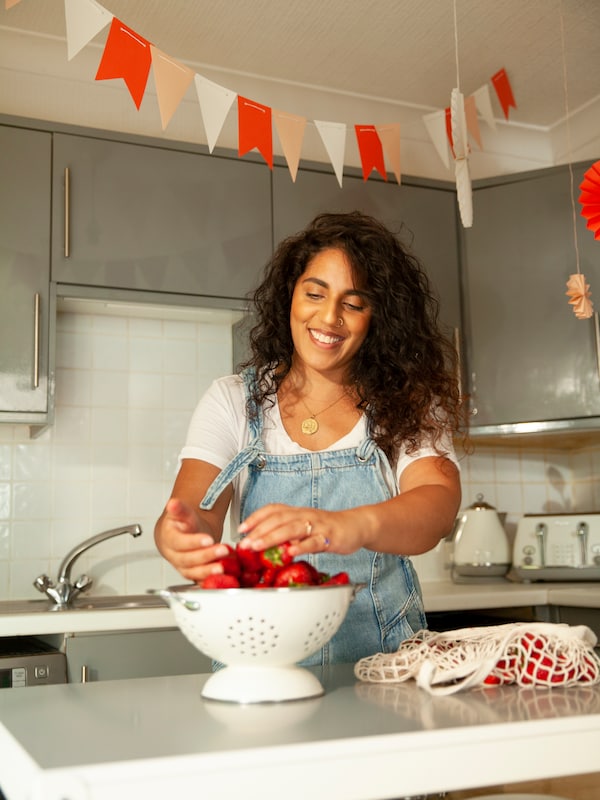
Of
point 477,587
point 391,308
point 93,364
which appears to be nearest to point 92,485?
point 93,364

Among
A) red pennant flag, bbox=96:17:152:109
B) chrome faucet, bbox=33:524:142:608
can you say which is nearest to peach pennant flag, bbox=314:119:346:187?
red pennant flag, bbox=96:17:152:109

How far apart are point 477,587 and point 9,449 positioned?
1.43 metres

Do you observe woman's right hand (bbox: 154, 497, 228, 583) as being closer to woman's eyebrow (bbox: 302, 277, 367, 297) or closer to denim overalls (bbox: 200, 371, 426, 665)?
denim overalls (bbox: 200, 371, 426, 665)

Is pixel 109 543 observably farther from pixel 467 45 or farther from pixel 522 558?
pixel 467 45

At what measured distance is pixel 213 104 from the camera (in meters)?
2.45

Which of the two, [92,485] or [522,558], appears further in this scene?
[522,558]

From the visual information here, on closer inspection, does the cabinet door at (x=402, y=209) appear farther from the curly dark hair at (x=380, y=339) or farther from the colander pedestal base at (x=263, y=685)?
the colander pedestal base at (x=263, y=685)

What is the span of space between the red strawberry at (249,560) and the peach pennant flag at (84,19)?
4.96 ft

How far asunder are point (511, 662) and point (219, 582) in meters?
0.38

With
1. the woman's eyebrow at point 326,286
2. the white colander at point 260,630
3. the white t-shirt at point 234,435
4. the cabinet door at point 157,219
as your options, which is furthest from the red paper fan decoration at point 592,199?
the white colander at point 260,630

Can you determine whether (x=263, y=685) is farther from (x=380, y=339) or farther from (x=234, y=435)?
(x=380, y=339)

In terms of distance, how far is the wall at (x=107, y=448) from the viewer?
2.64m

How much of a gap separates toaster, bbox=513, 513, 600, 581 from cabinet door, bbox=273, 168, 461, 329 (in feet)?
2.27

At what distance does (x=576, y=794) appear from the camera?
3.67 feet
